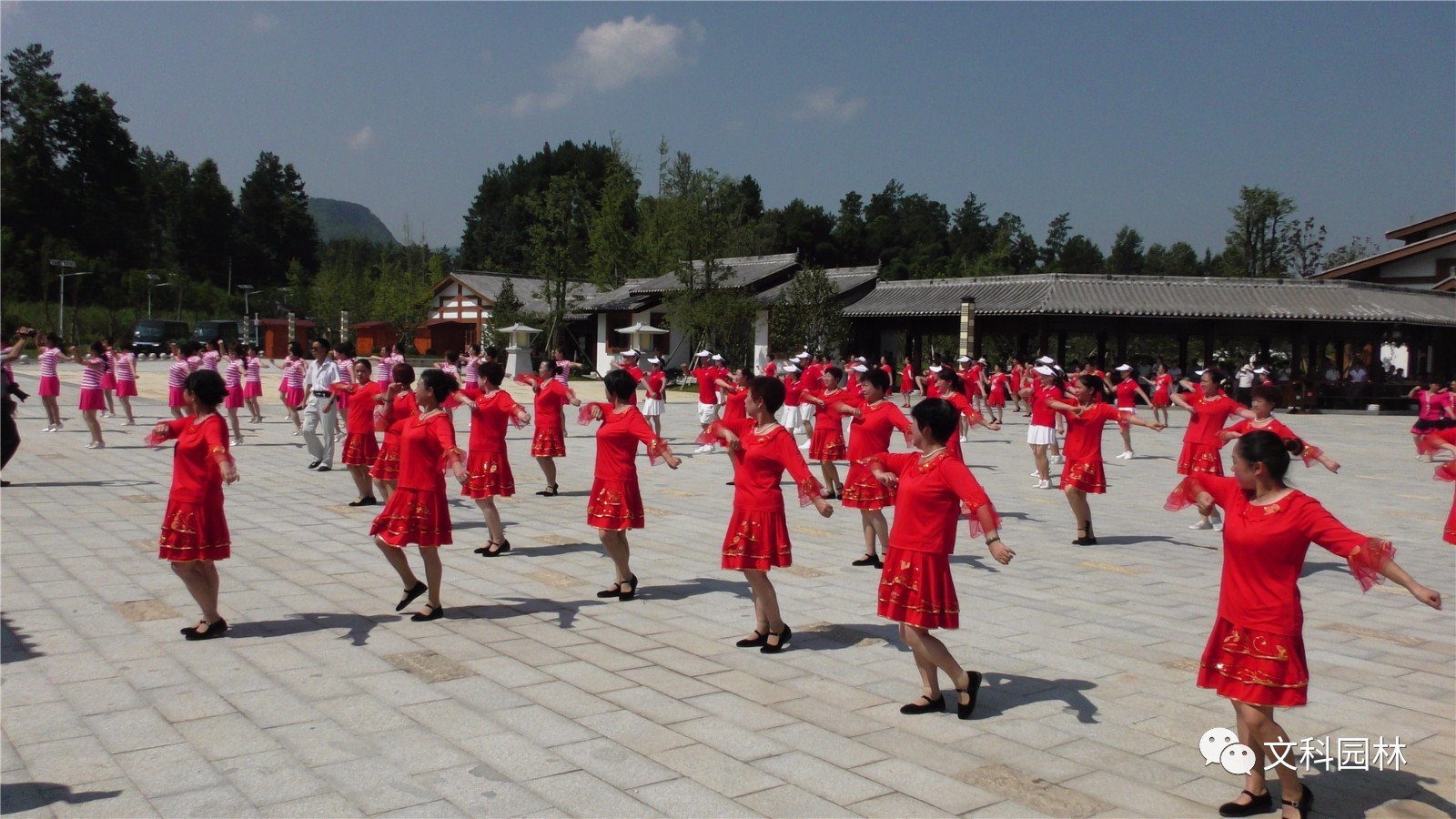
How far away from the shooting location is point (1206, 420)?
10.6 meters

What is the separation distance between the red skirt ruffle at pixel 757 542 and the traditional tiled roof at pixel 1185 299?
28008 millimetres

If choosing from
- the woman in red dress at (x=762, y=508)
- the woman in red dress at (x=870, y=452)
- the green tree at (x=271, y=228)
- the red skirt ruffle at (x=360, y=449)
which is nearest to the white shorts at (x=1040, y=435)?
the woman in red dress at (x=870, y=452)

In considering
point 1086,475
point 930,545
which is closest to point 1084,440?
point 1086,475

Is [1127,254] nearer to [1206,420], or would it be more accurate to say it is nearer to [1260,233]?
[1260,233]

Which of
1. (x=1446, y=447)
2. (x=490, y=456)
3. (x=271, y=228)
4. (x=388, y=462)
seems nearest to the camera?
(x=1446, y=447)

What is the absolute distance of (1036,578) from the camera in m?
8.53

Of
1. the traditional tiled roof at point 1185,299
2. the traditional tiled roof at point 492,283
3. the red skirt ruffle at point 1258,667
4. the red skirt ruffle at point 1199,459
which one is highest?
the traditional tiled roof at point 492,283

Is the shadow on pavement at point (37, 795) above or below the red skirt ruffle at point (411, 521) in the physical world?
below

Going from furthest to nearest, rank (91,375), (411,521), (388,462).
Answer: (91,375), (388,462), (411,521)

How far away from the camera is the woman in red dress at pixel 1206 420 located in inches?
414

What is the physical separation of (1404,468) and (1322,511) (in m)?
16.6

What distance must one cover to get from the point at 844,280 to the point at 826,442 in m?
30.7

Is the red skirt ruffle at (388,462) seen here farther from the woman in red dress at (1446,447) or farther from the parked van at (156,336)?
the parked van at (156,336)

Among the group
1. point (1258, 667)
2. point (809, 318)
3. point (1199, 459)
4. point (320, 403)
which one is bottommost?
point (1258, 667)
